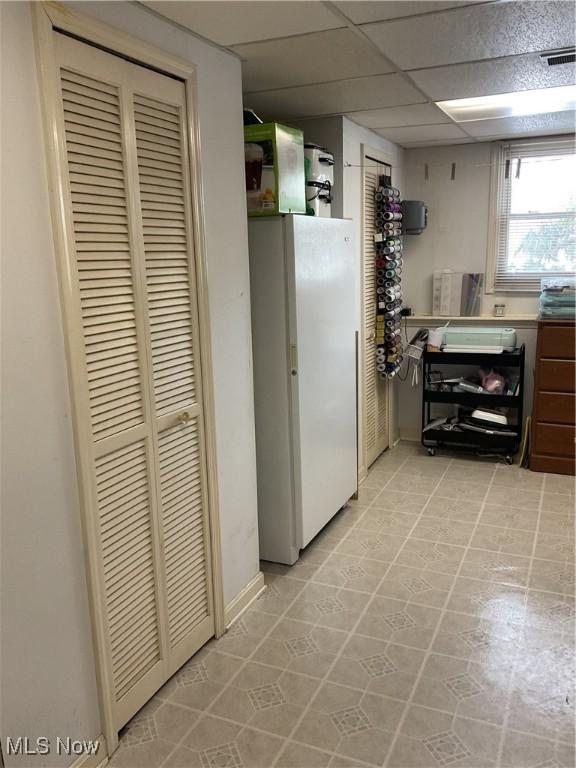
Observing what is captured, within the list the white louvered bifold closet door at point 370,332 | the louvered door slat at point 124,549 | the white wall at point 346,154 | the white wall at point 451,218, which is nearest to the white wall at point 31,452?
the louvered door slat at point 124,549

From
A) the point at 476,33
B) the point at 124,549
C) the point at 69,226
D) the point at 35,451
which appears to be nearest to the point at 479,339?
the point at 476,33

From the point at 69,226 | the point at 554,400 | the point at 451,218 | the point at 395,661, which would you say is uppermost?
the point at 451,218

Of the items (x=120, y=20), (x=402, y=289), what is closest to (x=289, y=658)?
(x=120, y=20)

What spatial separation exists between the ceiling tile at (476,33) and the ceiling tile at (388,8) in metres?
0.06

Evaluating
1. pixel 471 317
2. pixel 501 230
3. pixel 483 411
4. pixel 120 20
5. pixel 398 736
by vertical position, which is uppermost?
pixel 120 20

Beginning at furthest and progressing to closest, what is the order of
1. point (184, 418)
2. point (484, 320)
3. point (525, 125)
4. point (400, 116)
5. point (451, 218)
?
point (451, 218)
point (484, 320)
point (525, 125)
point (400, 116)
point (184, 418)

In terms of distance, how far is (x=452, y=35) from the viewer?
2.22 metres

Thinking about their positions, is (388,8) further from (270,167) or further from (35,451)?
(35,451)

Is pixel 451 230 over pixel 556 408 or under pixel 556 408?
over

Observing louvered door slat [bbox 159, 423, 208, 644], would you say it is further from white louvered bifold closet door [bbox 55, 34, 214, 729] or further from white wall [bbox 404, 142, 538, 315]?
white wall [bbox 404, 142, 538, 315]

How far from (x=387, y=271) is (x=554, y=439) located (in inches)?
64.2

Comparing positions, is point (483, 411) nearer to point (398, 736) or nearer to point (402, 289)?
point (402, 289)

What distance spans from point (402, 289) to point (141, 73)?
3.46 m

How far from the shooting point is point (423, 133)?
13.6ft
